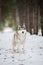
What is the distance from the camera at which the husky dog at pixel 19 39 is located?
1.75 meters

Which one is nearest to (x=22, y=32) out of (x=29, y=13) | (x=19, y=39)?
(x=19, y=39)

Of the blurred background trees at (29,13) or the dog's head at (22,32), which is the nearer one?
the dog's head at (22,32)

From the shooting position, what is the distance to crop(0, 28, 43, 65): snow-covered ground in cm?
151

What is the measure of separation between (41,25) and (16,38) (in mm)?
366

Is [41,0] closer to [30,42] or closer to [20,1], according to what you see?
[20,1]

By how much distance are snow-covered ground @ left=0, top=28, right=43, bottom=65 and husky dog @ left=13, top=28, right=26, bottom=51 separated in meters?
0.04

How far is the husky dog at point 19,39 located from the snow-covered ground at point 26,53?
37 mm

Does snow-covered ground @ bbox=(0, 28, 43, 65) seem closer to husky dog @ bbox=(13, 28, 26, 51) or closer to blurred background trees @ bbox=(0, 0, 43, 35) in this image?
husky dog @ bbox=(13, 28, 26, 51)

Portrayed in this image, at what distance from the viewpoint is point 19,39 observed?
70.2 inches

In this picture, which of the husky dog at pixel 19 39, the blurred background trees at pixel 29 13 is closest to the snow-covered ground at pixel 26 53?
the husky dog at pixel 19 39

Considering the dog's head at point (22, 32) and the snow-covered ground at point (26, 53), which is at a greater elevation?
the dog's head at point (22, 32)

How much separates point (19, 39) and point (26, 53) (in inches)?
6.1

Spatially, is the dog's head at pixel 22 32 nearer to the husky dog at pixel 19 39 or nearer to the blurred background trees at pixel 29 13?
the husky dog at pixel 19 39

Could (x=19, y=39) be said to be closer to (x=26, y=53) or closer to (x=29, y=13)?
(x=26, y=53)
